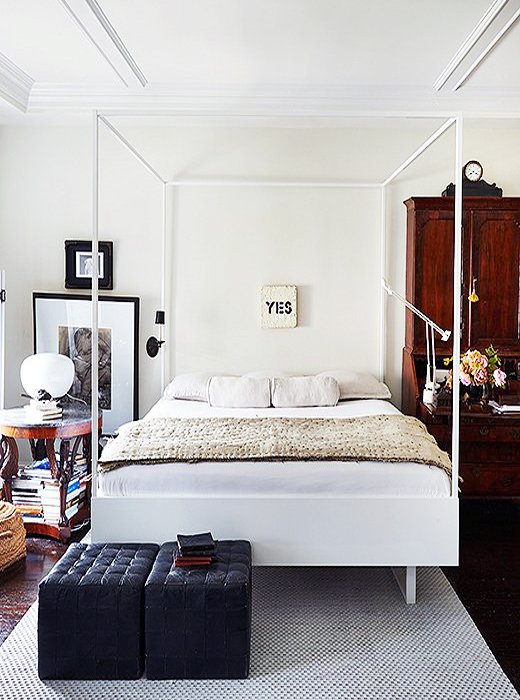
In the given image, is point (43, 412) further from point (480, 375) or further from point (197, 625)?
point (480, 375)

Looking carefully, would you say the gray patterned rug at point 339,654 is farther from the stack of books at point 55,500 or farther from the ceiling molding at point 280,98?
the ceiling molding at point 280,98

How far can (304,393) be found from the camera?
4926 millimetres

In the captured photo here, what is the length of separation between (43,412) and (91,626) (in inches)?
76.6

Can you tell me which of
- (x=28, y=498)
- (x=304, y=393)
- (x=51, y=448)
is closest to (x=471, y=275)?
(x=304, y=393)

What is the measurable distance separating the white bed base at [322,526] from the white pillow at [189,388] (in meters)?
1.73

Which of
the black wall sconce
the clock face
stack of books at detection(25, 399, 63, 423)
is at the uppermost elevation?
the clock face

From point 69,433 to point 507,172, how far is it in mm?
3286

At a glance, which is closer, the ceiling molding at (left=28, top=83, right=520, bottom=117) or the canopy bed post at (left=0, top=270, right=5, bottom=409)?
the ceiling molding at (left=28, top=83, right=520, bottom=117)

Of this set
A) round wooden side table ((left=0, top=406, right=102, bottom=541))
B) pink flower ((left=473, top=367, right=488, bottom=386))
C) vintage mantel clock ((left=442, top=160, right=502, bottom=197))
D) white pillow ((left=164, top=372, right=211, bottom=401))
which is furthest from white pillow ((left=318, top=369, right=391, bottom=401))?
round wooden side table ((left=0, top=406, right=102, bottom=541))

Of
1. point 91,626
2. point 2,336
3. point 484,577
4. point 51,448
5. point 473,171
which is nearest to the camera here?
point 91,626

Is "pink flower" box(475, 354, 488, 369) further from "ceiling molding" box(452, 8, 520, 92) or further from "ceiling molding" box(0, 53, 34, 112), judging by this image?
"ceiling molding" box(0, 53, 34, 112)

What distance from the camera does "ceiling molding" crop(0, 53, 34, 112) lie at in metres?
4.41

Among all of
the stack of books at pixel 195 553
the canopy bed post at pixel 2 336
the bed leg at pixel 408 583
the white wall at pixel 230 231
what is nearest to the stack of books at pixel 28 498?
the canopy bed post at pixel 2 336

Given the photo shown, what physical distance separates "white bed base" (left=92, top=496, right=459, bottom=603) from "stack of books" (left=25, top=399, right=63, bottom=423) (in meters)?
1.33
